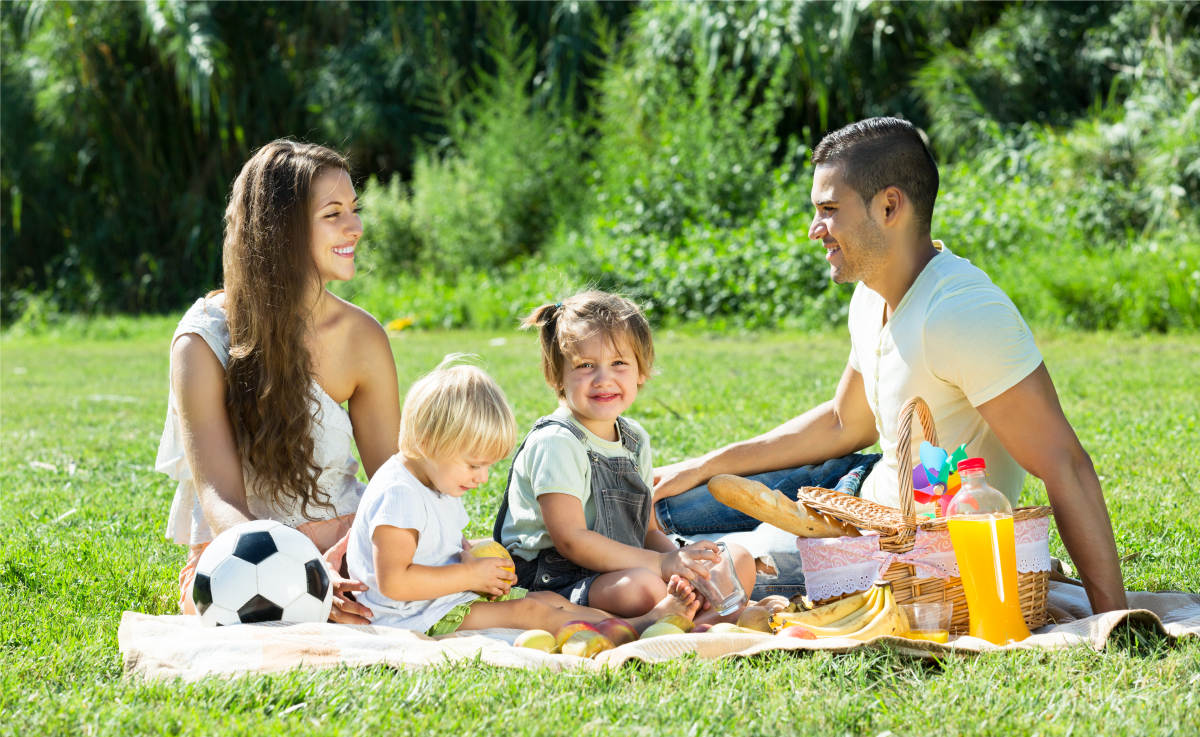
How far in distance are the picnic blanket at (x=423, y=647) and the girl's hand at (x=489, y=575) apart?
0.48 ft

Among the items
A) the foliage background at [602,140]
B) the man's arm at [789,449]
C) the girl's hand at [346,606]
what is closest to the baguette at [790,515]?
the man's arm at [789,449]

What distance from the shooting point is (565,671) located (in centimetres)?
258

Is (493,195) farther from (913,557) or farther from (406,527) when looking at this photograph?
(913,557)

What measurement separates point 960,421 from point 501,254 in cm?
1175

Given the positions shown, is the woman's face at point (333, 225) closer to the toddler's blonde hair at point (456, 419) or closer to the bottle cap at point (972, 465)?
the toddler's blonde hair at point (456, 419)

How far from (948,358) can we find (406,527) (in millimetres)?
1607

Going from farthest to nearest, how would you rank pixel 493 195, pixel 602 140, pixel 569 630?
pixel 602 140
pixel 493 195
pixel 569 630

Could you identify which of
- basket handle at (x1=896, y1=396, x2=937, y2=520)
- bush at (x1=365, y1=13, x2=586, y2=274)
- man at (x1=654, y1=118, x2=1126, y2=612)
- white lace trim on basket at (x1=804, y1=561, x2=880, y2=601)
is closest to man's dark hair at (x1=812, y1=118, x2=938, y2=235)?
man at (x1=654, y1=118, x2=1126, y2=612)

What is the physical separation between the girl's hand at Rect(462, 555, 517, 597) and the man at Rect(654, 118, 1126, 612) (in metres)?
0.92

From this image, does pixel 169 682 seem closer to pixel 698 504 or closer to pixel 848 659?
pixel 848 659

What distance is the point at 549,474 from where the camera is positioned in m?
3.14

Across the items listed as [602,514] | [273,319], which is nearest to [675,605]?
[602,514]

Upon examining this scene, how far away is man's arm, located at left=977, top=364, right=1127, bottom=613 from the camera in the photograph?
2.77m

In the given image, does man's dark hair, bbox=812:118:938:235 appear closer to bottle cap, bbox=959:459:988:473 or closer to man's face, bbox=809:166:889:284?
man's face, bbox=809:166:889:284
